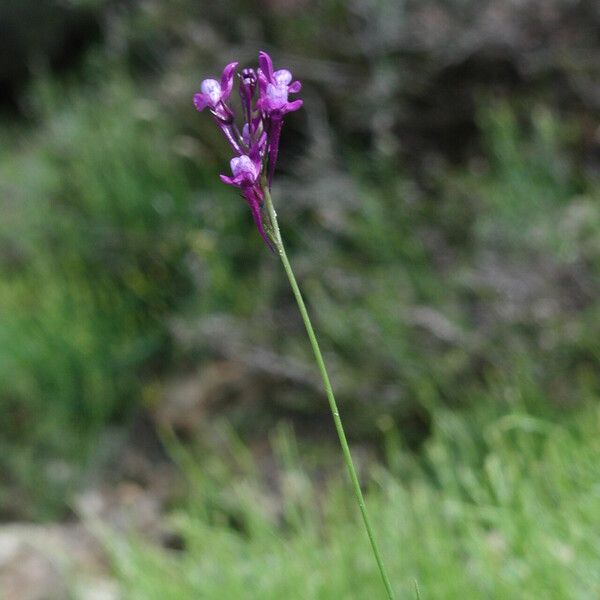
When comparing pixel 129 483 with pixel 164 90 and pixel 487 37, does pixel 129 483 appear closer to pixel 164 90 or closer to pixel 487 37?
pixel 164 90

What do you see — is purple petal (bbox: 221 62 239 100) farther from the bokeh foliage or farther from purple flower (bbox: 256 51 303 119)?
the bokeh foliage

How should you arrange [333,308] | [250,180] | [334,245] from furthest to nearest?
1. [334,245]
2. [333,308]
3. [250,180]

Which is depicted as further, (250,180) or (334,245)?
(334,245)

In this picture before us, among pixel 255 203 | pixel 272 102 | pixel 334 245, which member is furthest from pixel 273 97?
pixel 334 245

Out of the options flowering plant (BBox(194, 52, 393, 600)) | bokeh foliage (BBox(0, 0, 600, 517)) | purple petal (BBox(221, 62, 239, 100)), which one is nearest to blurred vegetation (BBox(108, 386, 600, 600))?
bokeh foliage (BBox(0, 0, 600, 517))

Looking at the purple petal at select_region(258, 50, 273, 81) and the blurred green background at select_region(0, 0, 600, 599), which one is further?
the blurred green background at select_region(0, 0, 600, 599)

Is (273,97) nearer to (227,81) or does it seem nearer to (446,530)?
(227,81)

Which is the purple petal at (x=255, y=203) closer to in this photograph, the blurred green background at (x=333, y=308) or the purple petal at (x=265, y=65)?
the purple petal at (x=265, y=65)

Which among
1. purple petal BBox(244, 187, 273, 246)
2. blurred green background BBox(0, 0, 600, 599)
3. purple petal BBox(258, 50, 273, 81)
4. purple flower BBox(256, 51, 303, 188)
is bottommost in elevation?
purple petal BBox(244, 187, 273, 246)

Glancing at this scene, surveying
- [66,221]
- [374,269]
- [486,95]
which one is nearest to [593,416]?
[374,269]
